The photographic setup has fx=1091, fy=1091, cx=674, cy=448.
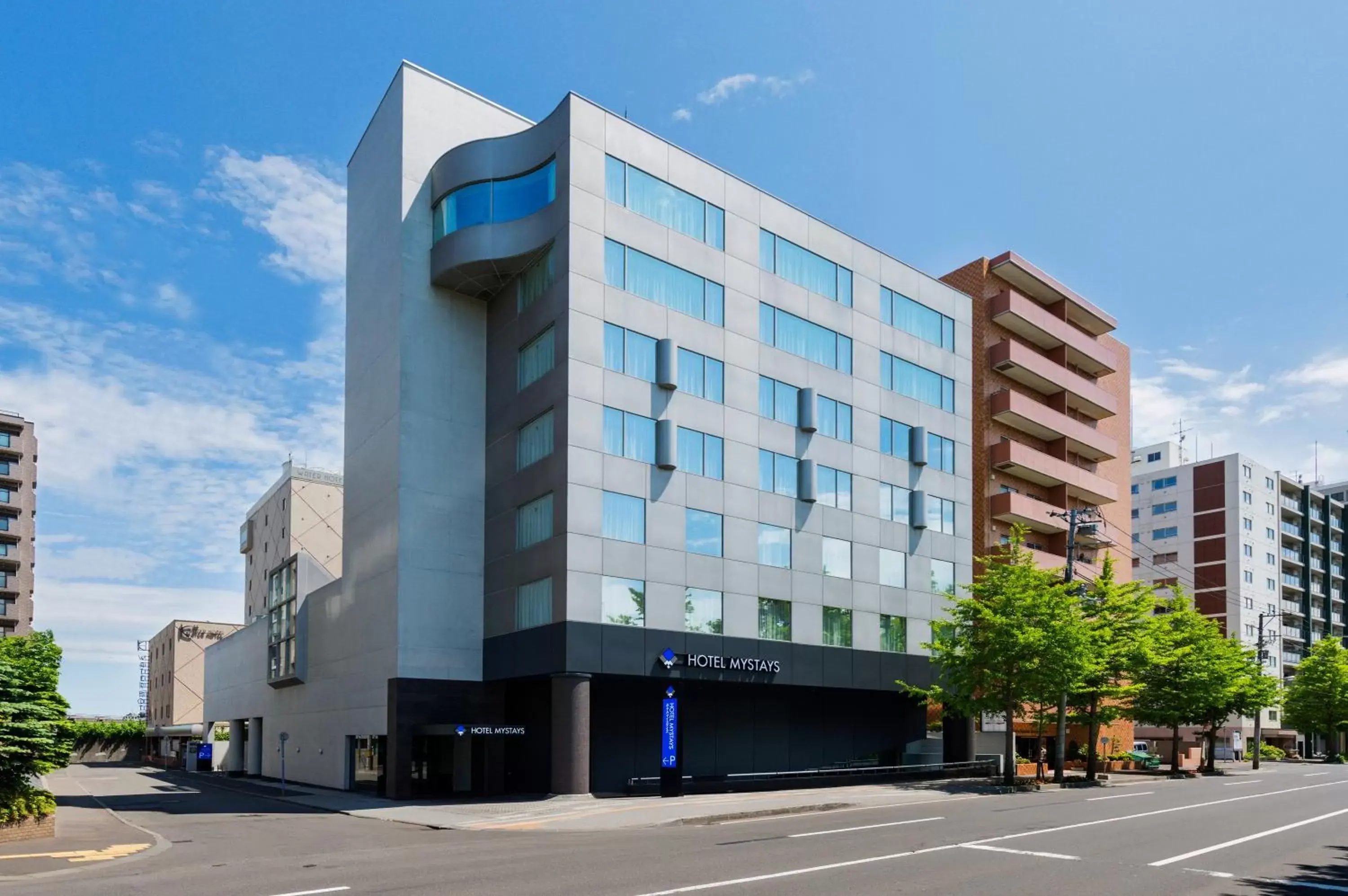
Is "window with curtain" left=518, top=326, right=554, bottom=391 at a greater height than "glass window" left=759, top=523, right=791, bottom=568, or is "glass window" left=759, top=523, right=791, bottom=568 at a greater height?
"window with curtain" left=518, top=326, right=554, bottom=391

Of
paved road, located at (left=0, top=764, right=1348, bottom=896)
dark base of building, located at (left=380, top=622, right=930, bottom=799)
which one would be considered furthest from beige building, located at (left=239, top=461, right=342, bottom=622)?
paved road, located at (left=0, top=764, right=1348, bottom=896)

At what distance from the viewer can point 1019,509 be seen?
65062 millimetres

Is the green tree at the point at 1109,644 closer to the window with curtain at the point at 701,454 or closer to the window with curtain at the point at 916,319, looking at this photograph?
the window with curtain at the point at 916,319

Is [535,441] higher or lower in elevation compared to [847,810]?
higher

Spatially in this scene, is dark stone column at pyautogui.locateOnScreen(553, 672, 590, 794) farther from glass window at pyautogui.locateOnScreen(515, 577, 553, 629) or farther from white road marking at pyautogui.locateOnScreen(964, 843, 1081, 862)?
white road marking at pyautogui.locateOnScreen(964, 843, 1081, 862)

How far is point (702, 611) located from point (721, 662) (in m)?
2.11

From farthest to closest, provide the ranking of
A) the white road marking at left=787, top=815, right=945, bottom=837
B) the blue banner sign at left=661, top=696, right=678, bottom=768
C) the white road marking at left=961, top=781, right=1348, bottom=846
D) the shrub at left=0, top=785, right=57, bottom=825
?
the blue banner sign at left=661, top=696, right=678, bottom=768 < the white road marking at left=787, top=815, right=945, bottom=837 < the shrub at left=0, top=785, right=57, bottom=825 < the white road marking at left=961, top=781, right=1348, bottom=846

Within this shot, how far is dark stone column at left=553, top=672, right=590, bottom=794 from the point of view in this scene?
121 feet

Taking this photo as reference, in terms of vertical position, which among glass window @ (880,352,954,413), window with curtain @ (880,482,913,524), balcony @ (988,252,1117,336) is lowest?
window with curtain @ (880,482,913,524)

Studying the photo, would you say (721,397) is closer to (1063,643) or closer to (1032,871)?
(1063,643)

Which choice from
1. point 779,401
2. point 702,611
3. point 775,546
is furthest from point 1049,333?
point 702,611

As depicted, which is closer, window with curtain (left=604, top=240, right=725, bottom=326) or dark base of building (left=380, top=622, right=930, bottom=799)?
dark base of building (left=380, top=622, right=930, bottom=799)

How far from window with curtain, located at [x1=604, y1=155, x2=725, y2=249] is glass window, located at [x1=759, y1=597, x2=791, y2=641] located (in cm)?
1466

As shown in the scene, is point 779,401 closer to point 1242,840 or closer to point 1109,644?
point 1109,644
